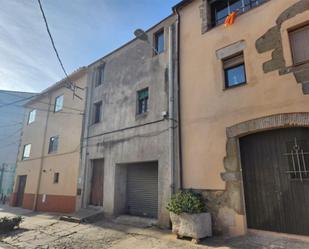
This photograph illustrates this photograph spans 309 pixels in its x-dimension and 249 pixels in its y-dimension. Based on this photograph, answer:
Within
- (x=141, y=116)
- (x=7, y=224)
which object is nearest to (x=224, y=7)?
(x=141, y=116)

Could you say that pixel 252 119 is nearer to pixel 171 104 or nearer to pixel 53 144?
pixel 171 104

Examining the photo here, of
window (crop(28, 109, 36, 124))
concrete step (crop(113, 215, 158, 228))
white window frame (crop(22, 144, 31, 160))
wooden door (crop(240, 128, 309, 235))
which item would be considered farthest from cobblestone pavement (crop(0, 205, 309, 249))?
window (crop(28, 109, 36, 124))

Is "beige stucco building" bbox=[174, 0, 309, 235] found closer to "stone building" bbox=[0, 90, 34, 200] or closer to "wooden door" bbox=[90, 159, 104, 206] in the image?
"wooden door" bbox=[90, 159, 104, 206]

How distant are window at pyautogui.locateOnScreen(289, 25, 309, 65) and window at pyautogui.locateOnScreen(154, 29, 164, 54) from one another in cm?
549

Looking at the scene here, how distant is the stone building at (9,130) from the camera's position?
2623 centimetres

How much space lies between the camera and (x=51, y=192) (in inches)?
565

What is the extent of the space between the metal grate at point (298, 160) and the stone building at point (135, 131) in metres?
3.68

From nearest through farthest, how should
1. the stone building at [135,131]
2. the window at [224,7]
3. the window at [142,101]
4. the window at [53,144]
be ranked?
the window at [224,7] < the stone building at [135,131] < the window at [142,101] < the window at [53,144]

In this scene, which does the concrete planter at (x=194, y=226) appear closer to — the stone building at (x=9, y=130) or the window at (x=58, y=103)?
the window at (x=58, y=103)

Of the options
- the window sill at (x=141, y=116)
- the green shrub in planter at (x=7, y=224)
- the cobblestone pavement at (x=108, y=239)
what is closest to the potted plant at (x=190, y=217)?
the cobblestone pavement at (x=108, y=239)

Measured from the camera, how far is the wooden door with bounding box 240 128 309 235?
556 cm

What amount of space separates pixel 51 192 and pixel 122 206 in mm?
6518

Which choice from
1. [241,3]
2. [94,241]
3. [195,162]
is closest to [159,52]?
[241,3]

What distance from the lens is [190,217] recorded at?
628 centimetres
